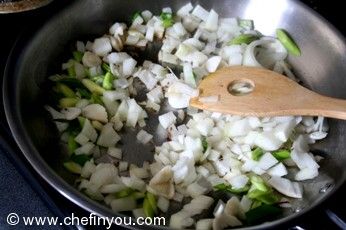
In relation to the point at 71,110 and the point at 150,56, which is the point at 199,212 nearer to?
the point at 71,110

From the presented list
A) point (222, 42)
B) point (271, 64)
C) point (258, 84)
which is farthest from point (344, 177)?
point (222, 42)

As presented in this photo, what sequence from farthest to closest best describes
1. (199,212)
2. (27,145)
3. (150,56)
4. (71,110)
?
(150,56) < (71,110) < (199,212) < (27,145)

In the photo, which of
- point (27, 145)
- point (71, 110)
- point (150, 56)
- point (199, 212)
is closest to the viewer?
point (27, 145)

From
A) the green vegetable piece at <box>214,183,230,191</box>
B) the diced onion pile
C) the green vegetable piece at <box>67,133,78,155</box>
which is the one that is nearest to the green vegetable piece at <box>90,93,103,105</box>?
the diced onion pile

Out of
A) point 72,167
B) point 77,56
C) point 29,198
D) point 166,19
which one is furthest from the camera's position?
point 166,19

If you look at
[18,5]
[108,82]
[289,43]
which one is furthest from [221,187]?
[18,5]

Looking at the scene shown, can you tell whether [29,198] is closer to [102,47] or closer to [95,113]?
[95,113]
